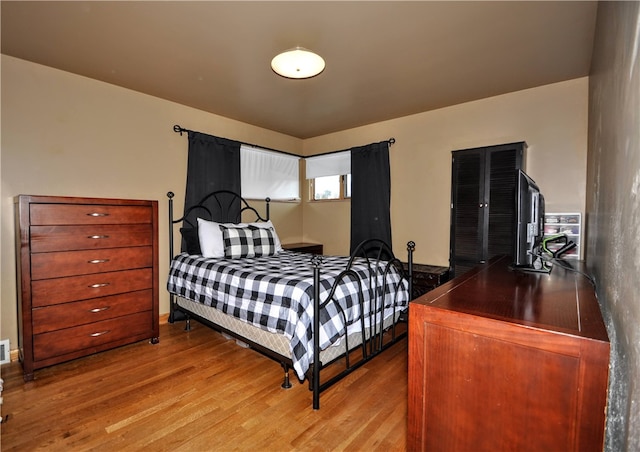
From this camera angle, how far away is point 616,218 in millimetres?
1095

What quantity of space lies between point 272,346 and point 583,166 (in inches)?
119

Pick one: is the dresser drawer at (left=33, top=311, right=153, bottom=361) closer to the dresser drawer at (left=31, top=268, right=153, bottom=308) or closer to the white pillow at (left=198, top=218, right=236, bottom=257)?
the dresser drawer at (left=31, top=268, right=153, bottom=308)

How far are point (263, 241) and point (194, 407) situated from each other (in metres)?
1.71

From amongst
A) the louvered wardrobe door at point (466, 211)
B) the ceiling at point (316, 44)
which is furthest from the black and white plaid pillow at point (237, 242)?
the louvered wardrobe door at point (466, 211)

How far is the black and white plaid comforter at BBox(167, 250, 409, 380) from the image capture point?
1.80 m

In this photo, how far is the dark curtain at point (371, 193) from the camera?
12.8 ft

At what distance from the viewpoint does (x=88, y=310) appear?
2.36 meters

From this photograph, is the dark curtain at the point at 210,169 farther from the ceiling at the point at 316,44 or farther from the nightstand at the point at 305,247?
the nightstand at the point at 305,247

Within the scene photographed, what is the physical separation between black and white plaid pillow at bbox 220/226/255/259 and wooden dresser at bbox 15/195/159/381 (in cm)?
62

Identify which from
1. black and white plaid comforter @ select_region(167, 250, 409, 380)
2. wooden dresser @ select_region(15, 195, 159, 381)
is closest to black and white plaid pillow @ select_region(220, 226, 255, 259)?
black and white plaid comforter @ select_region(167, 250, 409, 380)

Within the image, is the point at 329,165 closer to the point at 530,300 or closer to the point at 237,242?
the point at 237,242

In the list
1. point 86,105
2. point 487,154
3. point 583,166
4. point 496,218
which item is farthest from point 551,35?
point 86,105

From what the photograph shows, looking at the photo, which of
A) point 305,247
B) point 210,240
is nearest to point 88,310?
point 210,240

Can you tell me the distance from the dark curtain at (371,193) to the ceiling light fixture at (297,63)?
200 cm
